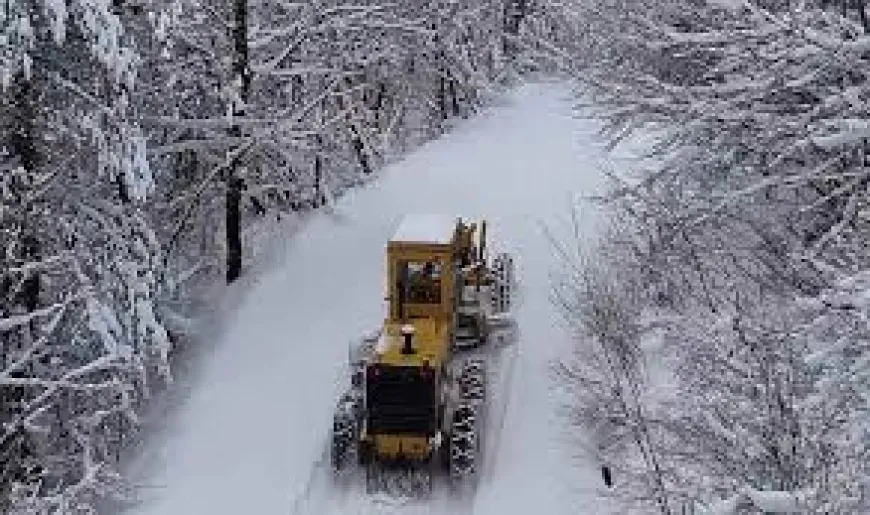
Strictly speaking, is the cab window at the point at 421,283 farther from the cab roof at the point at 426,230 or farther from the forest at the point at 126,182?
the forest at the point at 126,182

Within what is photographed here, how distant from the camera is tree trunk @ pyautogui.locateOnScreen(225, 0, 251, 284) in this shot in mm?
23594

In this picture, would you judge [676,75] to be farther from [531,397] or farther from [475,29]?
[475,29]

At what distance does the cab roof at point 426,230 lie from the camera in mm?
18219

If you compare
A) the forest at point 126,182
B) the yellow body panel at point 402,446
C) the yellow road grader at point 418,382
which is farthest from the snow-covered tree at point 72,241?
the yellow body panel at point 402,446

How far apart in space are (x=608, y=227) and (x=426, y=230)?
6539 millimetres

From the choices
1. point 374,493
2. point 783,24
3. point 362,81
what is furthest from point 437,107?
point 783,24

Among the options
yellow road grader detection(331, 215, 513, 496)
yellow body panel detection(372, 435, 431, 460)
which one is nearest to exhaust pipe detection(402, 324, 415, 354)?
yellow road grader detection(331, 215, 513, 496)

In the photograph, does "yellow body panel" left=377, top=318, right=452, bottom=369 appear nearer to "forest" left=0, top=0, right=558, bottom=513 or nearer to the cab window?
the cab window

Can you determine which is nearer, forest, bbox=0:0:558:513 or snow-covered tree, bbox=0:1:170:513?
snow-covered tree, bbox=0:1:170:513

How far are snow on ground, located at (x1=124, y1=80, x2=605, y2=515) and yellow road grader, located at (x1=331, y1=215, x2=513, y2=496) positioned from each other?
0.67 metres

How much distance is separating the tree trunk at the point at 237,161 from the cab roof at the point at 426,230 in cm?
543

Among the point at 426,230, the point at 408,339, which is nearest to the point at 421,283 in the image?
the point at 426,230

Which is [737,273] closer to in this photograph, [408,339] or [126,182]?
[408,339]

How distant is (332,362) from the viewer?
2069 centimetres
